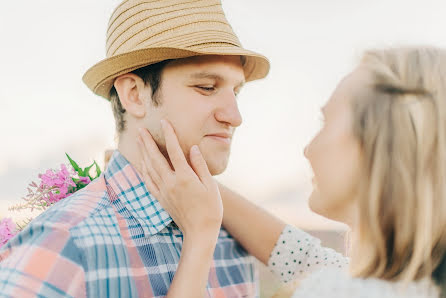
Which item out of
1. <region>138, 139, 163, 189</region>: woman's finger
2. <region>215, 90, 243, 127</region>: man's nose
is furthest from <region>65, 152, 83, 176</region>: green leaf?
<region>215, 90, 243, 127</region>: man's nose

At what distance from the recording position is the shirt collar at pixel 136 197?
247 cm

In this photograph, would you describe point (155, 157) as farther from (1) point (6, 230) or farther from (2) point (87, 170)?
(1) point (6, 230)

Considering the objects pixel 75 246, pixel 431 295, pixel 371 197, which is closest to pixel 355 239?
pixel 371 197

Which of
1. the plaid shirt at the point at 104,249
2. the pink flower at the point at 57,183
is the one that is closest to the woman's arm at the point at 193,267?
the plaid shirt at the point at 104,249

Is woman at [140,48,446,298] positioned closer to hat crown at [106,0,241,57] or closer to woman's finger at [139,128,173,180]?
woman's finger at [139,128,173,180]

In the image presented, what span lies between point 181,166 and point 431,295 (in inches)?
49.8

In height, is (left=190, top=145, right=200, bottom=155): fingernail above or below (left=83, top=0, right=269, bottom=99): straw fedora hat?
below

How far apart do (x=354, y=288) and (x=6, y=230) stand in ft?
7.62

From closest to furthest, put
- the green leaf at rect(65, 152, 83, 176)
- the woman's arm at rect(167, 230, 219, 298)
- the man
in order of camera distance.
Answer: the woman's arm at rect(167, 230, 219, 298) < the man < the green leaf at rect(65, 152, 83, 176)

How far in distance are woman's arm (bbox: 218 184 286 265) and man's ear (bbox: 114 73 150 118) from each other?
746 mm

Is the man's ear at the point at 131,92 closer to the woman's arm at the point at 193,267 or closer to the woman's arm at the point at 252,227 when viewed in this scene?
the woman's arm at the point at 252,227

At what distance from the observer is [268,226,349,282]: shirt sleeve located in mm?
2889

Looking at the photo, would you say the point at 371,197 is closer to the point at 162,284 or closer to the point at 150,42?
the point at 162,284

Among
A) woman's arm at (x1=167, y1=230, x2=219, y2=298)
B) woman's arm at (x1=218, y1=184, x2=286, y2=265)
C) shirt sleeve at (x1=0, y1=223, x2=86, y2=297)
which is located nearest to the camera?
shirt sleeve at (x1=0, y1=223, x2=86, y2=297)
